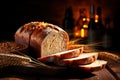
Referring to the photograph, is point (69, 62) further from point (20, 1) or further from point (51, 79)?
point (20, 1)

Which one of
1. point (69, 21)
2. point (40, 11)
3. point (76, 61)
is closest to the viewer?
point (76, 61)

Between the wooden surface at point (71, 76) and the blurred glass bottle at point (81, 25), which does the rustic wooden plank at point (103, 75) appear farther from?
the blurred glass bottle at point (81, 25)

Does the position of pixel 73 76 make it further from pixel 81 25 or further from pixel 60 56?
pixel 81 25

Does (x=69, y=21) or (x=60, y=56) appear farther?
(x=69, y=21)

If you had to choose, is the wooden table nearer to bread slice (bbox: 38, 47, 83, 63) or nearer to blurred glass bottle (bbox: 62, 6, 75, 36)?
bread slice (bbox: 38, 47, 83, 63)

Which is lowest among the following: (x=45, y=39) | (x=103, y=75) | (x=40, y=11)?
(x=103, y=75)

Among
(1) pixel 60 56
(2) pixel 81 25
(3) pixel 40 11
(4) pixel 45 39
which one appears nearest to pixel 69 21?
(2) pixel 81 25
